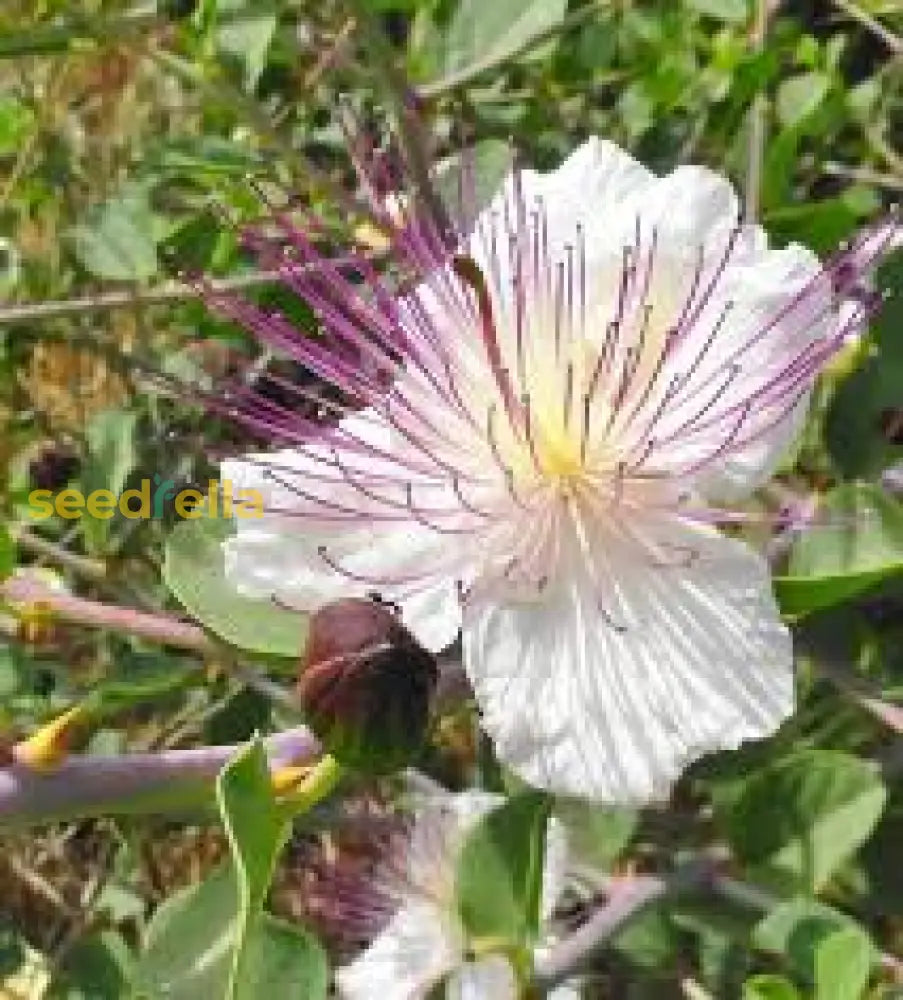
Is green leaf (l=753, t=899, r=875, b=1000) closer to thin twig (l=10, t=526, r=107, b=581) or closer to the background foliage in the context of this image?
the background foliage

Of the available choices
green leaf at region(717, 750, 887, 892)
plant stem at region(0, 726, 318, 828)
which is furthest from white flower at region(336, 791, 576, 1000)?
plant stem at region(0, 726, 318, 828)

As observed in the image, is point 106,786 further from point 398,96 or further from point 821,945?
point 398,96

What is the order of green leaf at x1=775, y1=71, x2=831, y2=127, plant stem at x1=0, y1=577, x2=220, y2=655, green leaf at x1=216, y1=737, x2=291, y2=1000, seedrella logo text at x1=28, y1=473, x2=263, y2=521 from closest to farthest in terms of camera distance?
green leaf at x1=216, y1=737, x2=291, y2=1000, plant stem at x1=0, y1=577, x2=220, y2=655, seedrella logo text at x1=28, y1=473, x2=263, y2=521, green leaf at x1=775, y1=71, x2=831, y2=127

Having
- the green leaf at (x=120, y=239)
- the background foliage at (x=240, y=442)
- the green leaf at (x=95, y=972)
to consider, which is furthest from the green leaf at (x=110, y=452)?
the green leaf at (x=95, y=972)

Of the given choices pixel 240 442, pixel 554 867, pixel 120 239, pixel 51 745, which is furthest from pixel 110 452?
pixel 51 745

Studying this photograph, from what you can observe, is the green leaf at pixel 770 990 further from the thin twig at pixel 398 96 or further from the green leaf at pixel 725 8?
the green leaf at pixel 725 8

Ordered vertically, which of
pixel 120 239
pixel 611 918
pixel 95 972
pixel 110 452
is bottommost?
pixel 95 972
